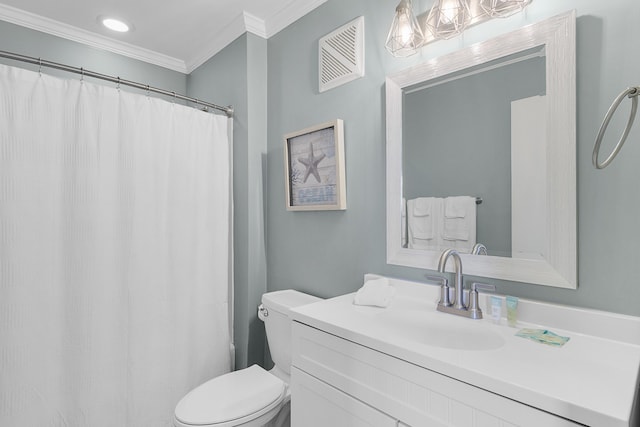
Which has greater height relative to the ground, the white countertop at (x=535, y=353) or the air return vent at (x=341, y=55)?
the air return vent at (x=341, y=55)

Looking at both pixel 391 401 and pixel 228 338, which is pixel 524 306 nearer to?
pixel 391 401

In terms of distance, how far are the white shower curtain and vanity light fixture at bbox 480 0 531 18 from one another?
1526 mm

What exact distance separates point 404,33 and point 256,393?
5.45 feet

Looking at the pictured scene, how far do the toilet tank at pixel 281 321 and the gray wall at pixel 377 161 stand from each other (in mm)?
140

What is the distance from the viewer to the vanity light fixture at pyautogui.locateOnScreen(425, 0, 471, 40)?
1.17 m

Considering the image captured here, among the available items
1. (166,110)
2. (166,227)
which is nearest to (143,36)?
(166,110)

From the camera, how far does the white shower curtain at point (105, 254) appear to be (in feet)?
4.65

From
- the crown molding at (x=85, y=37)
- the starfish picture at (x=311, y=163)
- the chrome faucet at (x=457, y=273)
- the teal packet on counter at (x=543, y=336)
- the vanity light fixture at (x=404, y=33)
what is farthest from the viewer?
the crown molding at (x=85, y=37)

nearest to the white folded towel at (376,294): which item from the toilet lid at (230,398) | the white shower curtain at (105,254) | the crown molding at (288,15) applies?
the toilet lid at (230,398)

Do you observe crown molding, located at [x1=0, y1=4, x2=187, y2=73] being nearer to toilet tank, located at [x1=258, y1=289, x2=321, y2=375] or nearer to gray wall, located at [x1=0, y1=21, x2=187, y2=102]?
gray wall, located at [x1=0, y1=21, x2=187, y2=102]

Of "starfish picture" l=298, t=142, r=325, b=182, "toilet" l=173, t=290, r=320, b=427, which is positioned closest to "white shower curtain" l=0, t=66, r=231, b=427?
"toilet" l=173, t=290, r=320, b=427

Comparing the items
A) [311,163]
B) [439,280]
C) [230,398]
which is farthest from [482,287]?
[230,398]

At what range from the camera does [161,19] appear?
2082mm

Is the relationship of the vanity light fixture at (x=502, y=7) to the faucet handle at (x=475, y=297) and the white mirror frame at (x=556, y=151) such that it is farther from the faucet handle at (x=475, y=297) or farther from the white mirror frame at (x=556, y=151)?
the faucet handle at (x=475, y=297)
